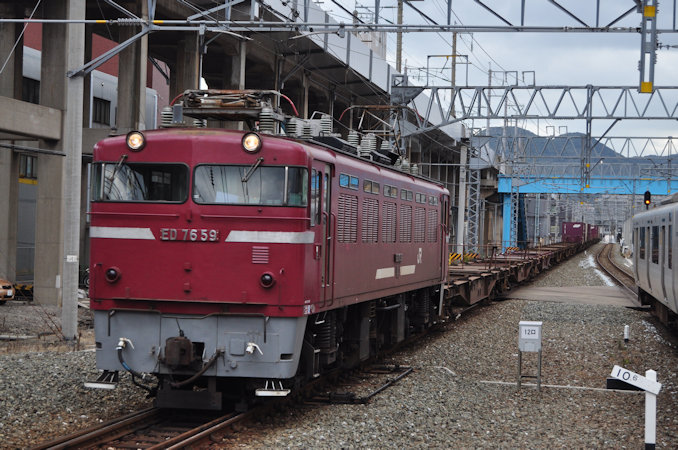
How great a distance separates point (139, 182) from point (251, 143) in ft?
4.67

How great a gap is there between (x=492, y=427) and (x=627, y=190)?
6638cm

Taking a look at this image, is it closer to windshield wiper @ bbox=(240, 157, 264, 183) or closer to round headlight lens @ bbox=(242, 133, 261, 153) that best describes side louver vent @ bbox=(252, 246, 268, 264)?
windshield wiper @ bbox=(240, 157, 264, 183)

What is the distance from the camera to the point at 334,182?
36.7 ft

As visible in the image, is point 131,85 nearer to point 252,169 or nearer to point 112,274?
point 112,274

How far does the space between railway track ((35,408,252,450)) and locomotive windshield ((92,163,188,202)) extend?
2.49 meters

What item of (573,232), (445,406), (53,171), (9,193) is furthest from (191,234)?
(573,232)

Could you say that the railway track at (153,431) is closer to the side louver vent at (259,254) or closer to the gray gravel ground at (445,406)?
the gray gravel ground at (445,406)

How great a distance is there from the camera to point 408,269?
619 inches

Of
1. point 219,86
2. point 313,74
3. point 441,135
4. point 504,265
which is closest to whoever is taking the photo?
point 504,265

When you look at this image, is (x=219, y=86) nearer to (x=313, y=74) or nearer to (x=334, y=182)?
(x=313, y=74)

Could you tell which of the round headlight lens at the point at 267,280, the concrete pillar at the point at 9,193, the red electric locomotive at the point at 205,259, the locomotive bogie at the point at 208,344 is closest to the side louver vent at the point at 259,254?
the red electric locomotive at the point at 205,259

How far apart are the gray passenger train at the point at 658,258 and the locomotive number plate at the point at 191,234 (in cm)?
1066

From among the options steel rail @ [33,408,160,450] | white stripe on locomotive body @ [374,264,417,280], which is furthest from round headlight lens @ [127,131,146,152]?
white stripe on locomotive body @ [374,264,417,280]

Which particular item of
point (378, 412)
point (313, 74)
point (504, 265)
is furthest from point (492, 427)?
point (313, 74)
